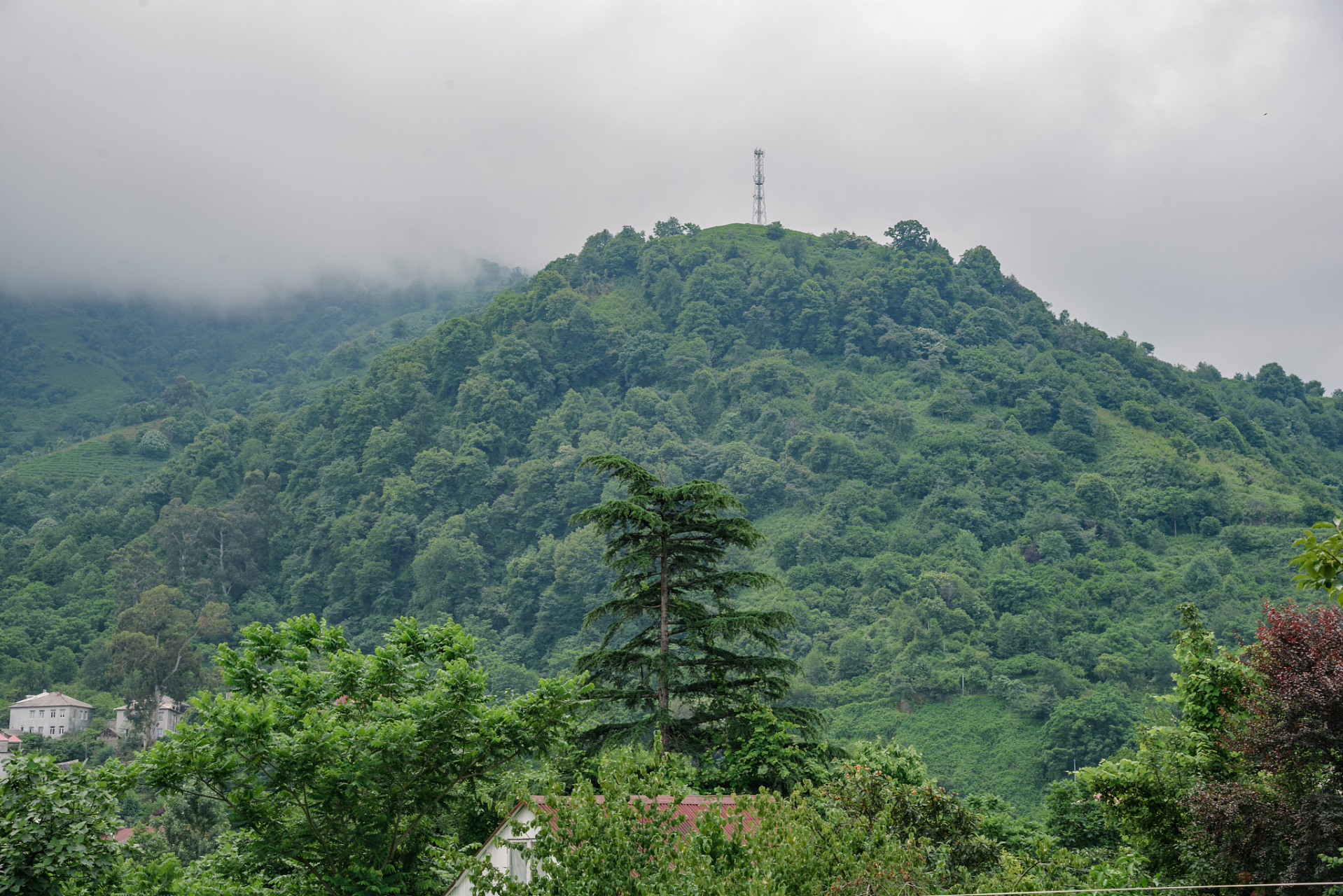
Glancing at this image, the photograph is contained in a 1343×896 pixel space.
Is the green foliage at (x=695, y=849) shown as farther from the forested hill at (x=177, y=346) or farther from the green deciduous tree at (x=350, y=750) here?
the forested hill at (x=177, y=346)

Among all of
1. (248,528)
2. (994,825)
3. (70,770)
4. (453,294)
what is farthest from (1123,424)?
(453,294)

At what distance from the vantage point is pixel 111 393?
128750mm

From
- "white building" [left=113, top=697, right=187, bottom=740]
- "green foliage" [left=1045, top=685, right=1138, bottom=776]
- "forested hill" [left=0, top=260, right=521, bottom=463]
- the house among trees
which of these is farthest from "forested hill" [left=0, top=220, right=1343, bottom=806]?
the house among trees

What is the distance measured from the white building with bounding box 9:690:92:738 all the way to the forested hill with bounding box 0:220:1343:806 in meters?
2.80

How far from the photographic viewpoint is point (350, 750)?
14938 millimetres

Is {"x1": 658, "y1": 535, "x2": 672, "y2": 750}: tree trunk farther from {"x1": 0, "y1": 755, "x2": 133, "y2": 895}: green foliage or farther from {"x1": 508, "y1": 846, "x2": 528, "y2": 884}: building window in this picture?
{"x1": 0, "y1": 755, "x2": 133, "y2": 895}: green foliage

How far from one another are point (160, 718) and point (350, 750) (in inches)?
2119

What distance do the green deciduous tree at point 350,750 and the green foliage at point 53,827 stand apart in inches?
31.5

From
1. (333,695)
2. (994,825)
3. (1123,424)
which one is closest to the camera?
(333,695)

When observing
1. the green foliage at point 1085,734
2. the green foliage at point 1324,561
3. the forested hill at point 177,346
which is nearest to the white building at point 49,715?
the green foliage at point 1085,734

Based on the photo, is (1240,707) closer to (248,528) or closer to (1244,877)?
(1244,877)

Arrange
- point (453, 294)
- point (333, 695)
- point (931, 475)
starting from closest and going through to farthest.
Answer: point (333, 695) → point (931, 475) → point (453, 294)

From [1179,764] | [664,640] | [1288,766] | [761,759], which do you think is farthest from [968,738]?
[1288,766]

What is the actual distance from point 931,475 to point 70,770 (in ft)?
227
